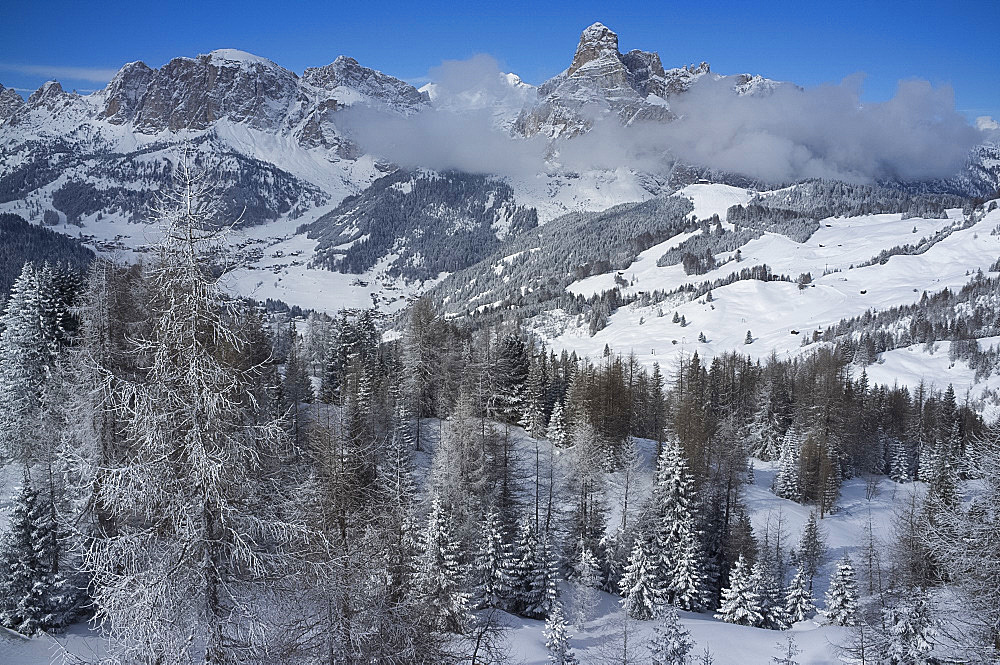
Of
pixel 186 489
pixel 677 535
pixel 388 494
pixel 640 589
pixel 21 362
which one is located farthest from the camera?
pixel 677 535

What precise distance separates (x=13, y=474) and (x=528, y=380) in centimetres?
4113

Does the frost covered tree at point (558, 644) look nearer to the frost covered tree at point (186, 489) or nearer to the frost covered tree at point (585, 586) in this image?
the frost covered tree at point (585, 586)

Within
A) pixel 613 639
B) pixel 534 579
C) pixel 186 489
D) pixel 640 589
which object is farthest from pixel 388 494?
pixel 640 589

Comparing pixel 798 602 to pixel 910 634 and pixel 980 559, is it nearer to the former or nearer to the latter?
pixel 910 634

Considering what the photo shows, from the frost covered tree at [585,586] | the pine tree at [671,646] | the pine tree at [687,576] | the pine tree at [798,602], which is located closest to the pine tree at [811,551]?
the pine tree at [798,602]

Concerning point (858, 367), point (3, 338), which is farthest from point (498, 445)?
point (858, 367)

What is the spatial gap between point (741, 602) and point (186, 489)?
38.1m

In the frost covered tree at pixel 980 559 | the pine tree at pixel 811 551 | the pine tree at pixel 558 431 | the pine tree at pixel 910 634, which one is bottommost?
the pine tree at pixel 811 551

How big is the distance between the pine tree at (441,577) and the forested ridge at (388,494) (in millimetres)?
225

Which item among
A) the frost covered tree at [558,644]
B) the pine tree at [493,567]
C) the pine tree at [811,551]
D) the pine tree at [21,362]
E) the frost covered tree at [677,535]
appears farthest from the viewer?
the pine tree at [811,551]

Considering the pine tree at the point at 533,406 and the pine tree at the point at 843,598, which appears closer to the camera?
the pine tree at the point at 843,598

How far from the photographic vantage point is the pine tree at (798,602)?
125 feet

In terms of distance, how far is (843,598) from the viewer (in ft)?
120

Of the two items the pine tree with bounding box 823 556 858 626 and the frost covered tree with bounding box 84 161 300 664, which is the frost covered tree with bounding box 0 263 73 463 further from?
the pine tree with bounding box 823 556 858 626
